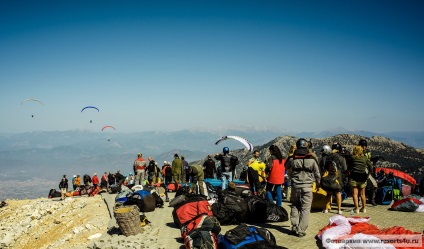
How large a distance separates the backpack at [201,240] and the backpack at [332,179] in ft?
15.0

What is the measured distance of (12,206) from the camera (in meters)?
22.6

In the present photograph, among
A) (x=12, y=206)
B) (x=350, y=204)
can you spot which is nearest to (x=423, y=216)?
(x=350, y=204)

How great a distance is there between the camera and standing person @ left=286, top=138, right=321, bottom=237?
707 centimetres

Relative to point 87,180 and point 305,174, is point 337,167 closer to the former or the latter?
point 305,174

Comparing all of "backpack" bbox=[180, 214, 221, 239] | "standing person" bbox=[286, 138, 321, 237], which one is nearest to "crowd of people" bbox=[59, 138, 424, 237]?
"standing person" bbox=[286, 138, 321, 237]

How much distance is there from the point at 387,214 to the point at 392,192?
1.74 metres

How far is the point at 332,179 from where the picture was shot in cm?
897

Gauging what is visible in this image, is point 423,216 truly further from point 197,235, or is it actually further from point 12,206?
point 12,206

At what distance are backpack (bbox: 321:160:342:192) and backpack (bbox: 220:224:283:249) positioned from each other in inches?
147

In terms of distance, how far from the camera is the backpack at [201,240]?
5.97m

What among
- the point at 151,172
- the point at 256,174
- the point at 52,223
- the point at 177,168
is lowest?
the point at 52,223

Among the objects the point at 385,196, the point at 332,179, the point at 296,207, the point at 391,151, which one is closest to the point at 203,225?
the point at 296,207

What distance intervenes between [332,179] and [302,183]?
2437 mm

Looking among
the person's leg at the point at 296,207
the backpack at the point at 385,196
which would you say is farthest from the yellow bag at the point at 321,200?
the person's leg at the point at 296,207
